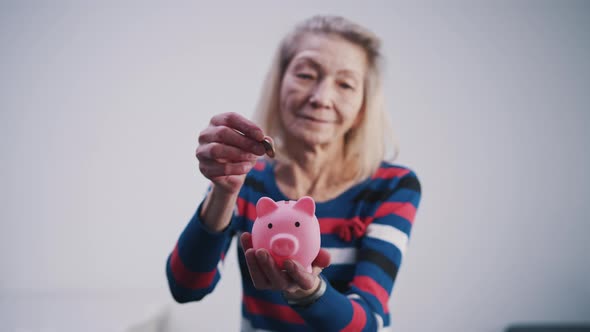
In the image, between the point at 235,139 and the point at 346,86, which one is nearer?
the point at 235,139

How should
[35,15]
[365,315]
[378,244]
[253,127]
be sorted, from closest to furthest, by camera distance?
1. [253,127]
2. [365,315]
3. [378,244]
4. [35,15]

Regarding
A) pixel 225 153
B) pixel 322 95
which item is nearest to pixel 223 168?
pixel 225 153

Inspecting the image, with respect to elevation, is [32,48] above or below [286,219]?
above

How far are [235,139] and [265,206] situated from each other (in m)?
0.09

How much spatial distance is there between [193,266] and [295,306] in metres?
0.23

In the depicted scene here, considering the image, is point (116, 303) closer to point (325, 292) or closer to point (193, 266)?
point (193, 266)

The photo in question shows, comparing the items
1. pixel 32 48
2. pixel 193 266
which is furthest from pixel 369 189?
pixel 32 48

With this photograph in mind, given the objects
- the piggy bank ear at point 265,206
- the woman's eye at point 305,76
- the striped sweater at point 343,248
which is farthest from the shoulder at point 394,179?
the piggy bank ear at point 265,206

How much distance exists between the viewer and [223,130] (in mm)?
406

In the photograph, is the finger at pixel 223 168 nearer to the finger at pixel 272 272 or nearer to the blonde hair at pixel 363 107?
the finger at pixel 272 272

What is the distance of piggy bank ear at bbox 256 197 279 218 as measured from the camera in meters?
0.39

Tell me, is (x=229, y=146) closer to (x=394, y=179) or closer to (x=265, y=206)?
(x=265, y=206)

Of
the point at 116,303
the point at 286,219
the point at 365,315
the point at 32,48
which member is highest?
the point at 32,48

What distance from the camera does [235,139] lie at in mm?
402
